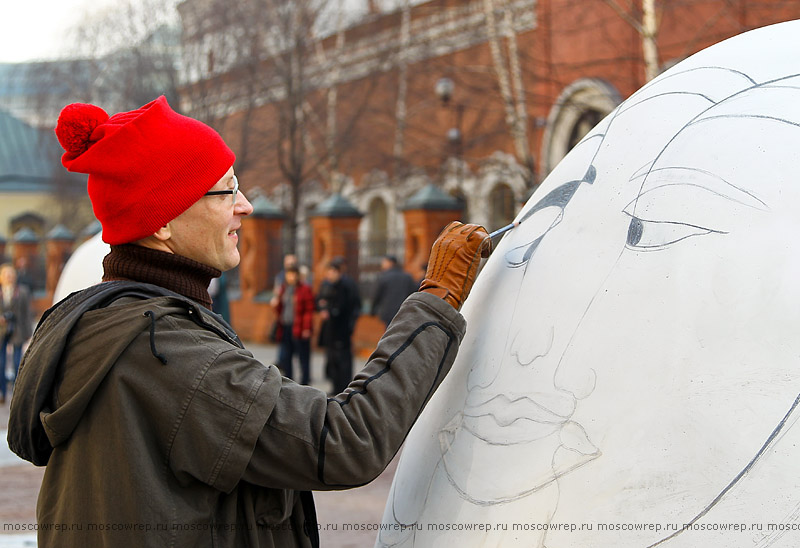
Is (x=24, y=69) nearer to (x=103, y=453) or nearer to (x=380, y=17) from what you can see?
(x=380, y=17)

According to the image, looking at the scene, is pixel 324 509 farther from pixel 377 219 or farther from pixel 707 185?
pixel 377 219

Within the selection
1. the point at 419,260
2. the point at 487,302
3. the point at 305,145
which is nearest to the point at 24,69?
the point at 305,145

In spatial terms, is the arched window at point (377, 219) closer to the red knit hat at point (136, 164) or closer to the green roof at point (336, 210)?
the green roof at point (336, 210)

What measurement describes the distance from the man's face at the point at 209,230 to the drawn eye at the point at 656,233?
28.9 inches

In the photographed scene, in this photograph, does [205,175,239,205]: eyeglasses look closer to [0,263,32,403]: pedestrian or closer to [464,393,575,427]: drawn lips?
[464,393,575,427]: drawn lips

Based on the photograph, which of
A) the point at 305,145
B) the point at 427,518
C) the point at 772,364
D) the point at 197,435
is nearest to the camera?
the point at 772,364

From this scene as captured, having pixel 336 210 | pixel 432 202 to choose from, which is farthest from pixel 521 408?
pixel 336 210

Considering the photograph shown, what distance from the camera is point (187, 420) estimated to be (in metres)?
1.51

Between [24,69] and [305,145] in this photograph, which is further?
[24,69]

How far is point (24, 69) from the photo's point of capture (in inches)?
1162

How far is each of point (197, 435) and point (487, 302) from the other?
67 centimetres

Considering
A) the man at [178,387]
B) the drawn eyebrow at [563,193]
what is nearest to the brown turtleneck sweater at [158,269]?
the man at [178,387]

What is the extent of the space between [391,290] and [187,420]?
9.38 metres

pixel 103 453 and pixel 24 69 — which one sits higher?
pixel 24 69
